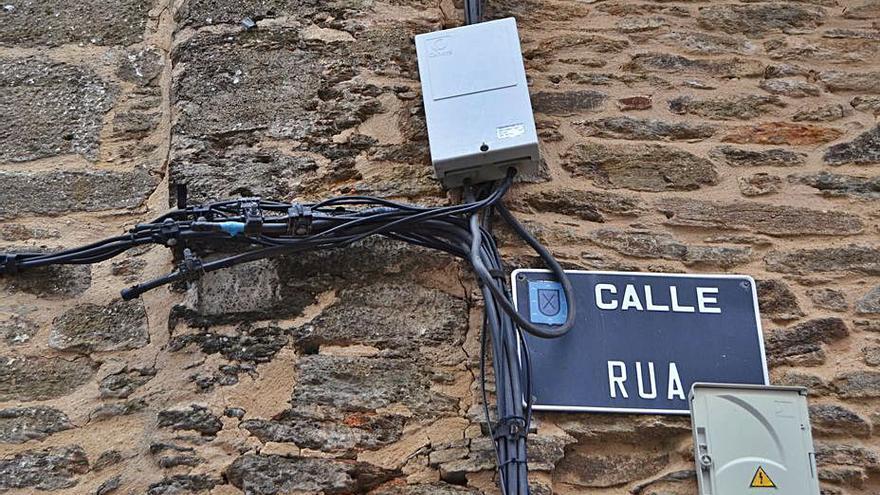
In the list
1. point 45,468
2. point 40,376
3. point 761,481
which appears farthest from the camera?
point 40,376

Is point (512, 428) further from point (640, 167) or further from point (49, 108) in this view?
point (49, 108)

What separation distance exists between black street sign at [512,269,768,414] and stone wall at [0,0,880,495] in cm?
5

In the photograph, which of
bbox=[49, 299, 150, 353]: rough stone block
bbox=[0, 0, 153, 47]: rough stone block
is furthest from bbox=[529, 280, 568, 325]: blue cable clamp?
bbox=[0, 0, 153, 47]: rough stone block

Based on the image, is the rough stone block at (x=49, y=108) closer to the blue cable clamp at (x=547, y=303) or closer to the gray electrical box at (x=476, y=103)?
the gray electrical box at (x=476, y=103)

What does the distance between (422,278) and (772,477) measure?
0.77 m

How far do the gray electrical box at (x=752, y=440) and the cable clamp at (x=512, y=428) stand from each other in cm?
32

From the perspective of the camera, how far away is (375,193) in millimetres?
2314

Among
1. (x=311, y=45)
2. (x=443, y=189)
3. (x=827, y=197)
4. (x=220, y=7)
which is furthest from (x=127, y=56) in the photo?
(x=827, y=197)

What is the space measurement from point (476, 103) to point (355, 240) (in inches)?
15.0

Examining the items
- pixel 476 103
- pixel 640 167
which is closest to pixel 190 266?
pixel 476 103

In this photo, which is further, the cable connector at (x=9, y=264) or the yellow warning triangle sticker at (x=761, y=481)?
the cable connector at (x=9, y=264)

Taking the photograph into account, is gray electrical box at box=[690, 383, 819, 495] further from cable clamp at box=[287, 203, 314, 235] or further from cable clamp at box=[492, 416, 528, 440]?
cable clamp at box=[287, 203, 314, 235]

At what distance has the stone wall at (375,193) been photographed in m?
2.07

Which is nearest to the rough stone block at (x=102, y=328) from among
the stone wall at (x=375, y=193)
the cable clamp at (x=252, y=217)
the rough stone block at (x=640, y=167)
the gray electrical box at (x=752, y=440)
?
the stone wall at (x=375, y=193)
